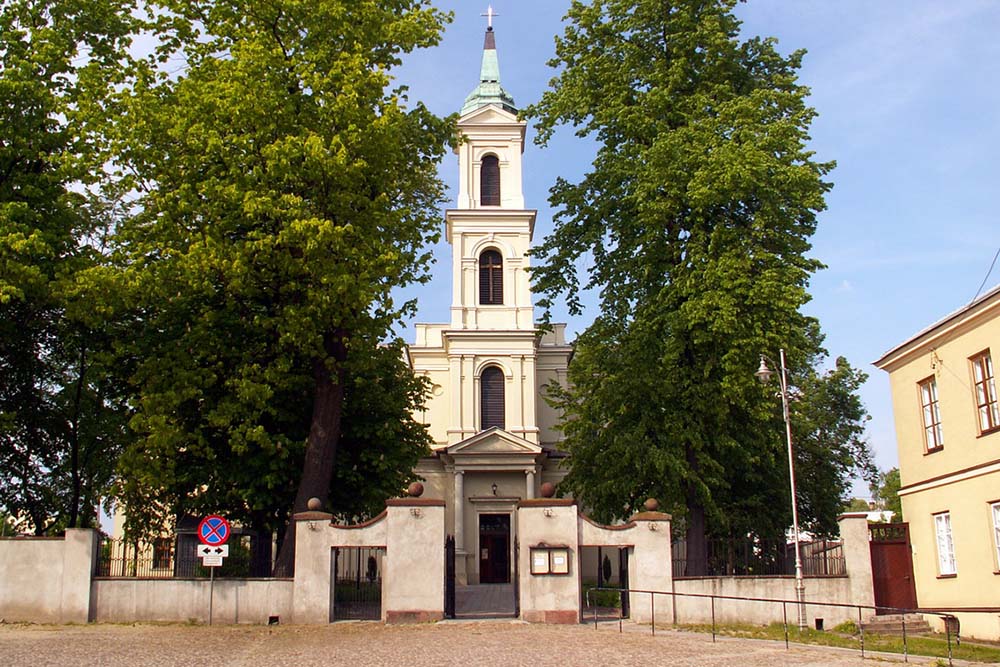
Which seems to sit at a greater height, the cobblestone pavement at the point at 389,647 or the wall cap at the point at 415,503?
the wall cap at the point at 415,503

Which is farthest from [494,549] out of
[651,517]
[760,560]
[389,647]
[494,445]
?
[389,647]

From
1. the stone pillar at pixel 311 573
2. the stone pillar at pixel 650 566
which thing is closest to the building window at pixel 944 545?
the stone pillar at pixel 650 566

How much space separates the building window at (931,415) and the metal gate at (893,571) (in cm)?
199

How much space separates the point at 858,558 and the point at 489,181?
28.2 m

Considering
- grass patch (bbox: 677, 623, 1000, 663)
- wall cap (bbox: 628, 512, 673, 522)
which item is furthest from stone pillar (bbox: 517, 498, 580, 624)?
grass patch (bbox: 677, 623, 1000, 663)

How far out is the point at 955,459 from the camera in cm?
1988

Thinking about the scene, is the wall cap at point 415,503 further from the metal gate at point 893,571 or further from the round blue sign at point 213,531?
the metal gate at point 893,571

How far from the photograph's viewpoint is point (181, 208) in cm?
1872

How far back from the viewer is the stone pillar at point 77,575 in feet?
60.5

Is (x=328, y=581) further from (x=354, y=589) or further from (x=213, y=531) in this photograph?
(x=213, y=531)

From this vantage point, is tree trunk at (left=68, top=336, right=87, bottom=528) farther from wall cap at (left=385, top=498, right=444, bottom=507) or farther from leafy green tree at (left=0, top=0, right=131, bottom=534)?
wall cap at (left=385, top=498, right=444, bottom=507)

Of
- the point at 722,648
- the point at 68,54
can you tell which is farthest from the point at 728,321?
the point at 68,54

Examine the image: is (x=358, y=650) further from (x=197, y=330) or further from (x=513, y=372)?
(x=513, y=372)

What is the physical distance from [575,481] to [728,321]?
6029 millimetres
